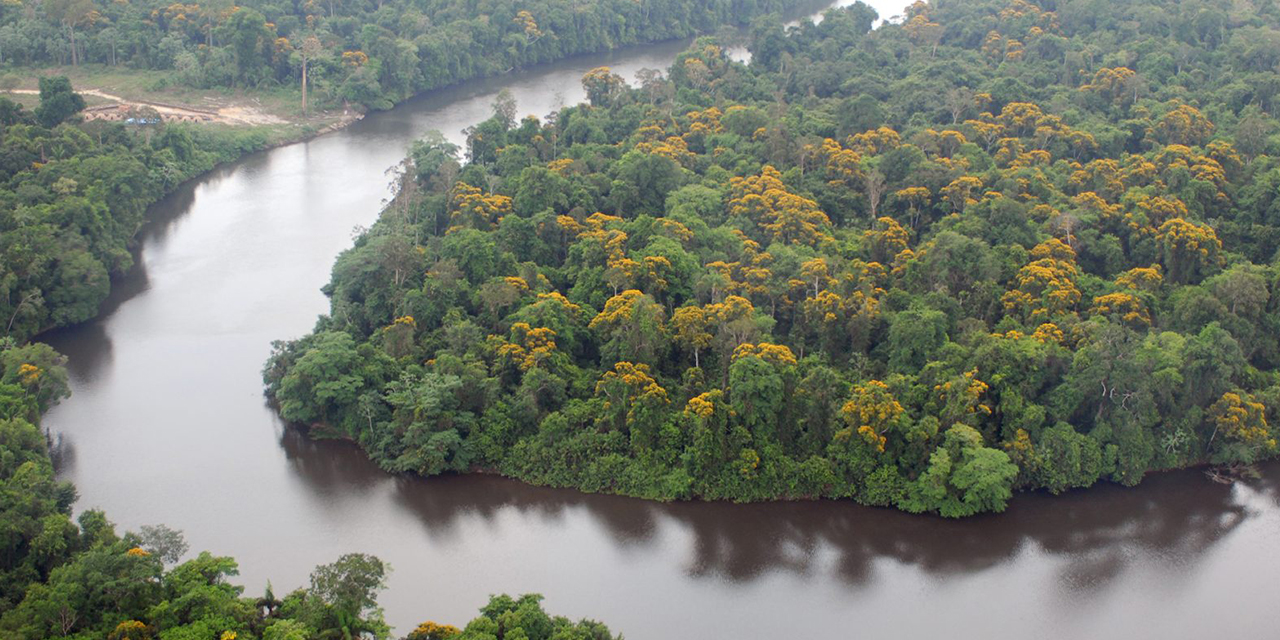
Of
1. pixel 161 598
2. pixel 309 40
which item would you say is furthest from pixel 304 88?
pixel 161 598

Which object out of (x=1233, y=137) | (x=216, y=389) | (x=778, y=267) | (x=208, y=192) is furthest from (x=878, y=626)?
(x=208, y=192)

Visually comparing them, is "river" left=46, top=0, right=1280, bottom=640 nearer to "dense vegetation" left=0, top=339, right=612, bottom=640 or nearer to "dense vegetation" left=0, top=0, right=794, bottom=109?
"dense vegetation" left=0, top=339, right=612, bottom=640

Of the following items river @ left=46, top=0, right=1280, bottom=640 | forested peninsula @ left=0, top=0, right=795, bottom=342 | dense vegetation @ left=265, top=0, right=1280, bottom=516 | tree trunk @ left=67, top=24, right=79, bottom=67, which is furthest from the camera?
tree trunk @ left=67, top=24, right=79, bottom=67

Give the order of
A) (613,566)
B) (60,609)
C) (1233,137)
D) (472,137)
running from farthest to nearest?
(472,137) < (1233,137) < (613,566) < (60,609)

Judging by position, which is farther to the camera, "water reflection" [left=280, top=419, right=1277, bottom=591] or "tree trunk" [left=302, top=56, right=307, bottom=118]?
"tree trunk" [left=302, top=56, right=307, bottom=118]

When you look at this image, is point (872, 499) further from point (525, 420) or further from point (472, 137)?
point (472, 137)

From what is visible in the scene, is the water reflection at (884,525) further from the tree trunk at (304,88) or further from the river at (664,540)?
the tree trunk at (304,88)

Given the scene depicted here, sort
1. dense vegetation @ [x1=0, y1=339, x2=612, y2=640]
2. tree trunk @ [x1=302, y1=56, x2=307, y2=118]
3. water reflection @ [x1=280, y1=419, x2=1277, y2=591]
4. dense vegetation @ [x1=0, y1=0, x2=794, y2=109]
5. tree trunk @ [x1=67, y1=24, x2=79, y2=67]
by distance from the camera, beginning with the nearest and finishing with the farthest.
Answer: dense vegetation @ [x1=0, y1=339, x2=612, y2=640] < water reflection @ [x1=280, y1=419, x2=1277, y2=591] < tree trunk @ [x1=302, y1=56, x2=307, y2=118] < dense vegetation @ [x1=0, y1=0, x2=794, y2=109] < tree trunk @ [x1=67, y1=24, x2=79, y2=67]

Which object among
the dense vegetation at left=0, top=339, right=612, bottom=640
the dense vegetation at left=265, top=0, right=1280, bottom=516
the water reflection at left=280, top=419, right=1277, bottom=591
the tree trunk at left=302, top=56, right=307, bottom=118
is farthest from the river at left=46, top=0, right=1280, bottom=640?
the tree trunk at left=302, top=56, right=307, bottom=118
